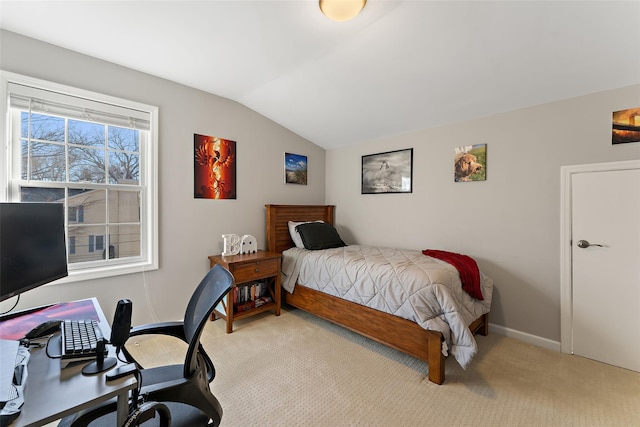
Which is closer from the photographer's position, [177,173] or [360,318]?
[360,318]

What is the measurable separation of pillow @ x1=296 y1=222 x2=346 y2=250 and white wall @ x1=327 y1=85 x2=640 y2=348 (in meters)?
0.89

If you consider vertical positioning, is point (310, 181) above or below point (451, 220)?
above

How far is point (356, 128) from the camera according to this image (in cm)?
351

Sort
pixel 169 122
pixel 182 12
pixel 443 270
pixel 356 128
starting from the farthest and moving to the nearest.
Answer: pixel 356 128, pixel 169 122, pixel 443 270, pixel 182 12

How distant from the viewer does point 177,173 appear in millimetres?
2791

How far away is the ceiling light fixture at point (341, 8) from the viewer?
166 centimetres

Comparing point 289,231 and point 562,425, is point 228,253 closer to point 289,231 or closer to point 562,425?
point 289,231

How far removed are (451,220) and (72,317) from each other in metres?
3.22

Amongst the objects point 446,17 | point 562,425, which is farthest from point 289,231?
point 562,425

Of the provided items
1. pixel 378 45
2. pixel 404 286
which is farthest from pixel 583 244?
pixel 378 45

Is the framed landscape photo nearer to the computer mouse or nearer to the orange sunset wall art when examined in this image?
the orange sunset wall art

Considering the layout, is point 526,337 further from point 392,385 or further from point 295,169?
point 295,169

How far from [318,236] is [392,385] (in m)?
1.82

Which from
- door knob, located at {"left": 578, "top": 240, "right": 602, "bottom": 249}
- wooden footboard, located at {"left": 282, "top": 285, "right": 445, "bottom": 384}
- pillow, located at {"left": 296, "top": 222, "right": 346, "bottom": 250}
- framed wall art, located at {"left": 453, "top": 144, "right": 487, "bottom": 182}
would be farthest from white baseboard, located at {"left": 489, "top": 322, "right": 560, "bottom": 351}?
pillow, located at {"left": 296, "top": 222, "right": 346, "bottom": 250}
